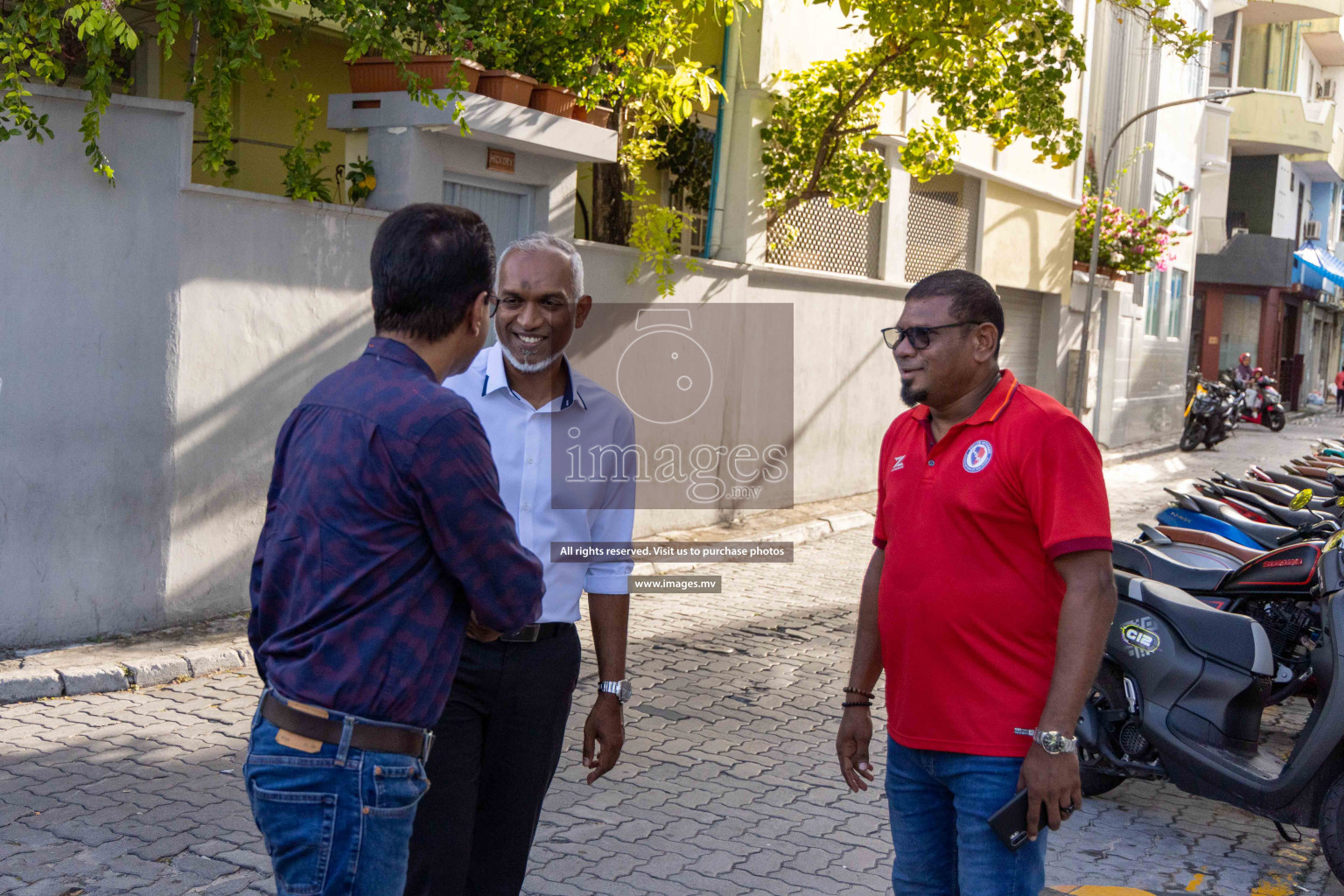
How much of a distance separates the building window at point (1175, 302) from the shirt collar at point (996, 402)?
24.3 meters

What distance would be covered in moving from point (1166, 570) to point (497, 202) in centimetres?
555

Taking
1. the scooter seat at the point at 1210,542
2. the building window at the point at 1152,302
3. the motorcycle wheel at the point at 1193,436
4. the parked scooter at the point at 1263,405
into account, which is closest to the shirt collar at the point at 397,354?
the scooter seat at the point at 1210,542

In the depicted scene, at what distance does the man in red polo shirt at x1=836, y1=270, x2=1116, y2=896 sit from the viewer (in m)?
2.57

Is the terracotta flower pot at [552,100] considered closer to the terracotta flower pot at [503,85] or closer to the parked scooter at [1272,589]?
the terracotta flower pot at [503,85]

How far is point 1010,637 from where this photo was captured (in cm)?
266

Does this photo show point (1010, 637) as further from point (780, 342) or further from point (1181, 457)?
point (1181, 457)

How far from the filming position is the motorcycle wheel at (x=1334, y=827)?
4.38 meters

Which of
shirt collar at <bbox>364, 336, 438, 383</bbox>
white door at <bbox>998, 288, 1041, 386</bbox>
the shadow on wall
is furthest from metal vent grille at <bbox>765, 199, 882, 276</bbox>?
shirt collar at <bbox>364, 336, 438, 383</bbox>

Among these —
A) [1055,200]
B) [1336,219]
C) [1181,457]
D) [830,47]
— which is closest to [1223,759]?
[830,47]

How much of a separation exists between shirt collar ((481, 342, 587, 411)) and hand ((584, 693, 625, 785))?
73cm

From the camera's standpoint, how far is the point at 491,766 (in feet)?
9.14

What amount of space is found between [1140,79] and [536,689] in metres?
22.9

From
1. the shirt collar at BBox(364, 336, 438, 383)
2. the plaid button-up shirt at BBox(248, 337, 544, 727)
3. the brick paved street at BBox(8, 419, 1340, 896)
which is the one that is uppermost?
the shirt collar at BBox(364, 336, 438, 383)

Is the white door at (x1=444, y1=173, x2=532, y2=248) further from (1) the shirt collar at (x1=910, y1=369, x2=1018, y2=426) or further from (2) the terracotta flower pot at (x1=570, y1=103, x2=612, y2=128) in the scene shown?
(1) the shirt collar at (x1=910, y1=369, x2=1018, y2=426)
